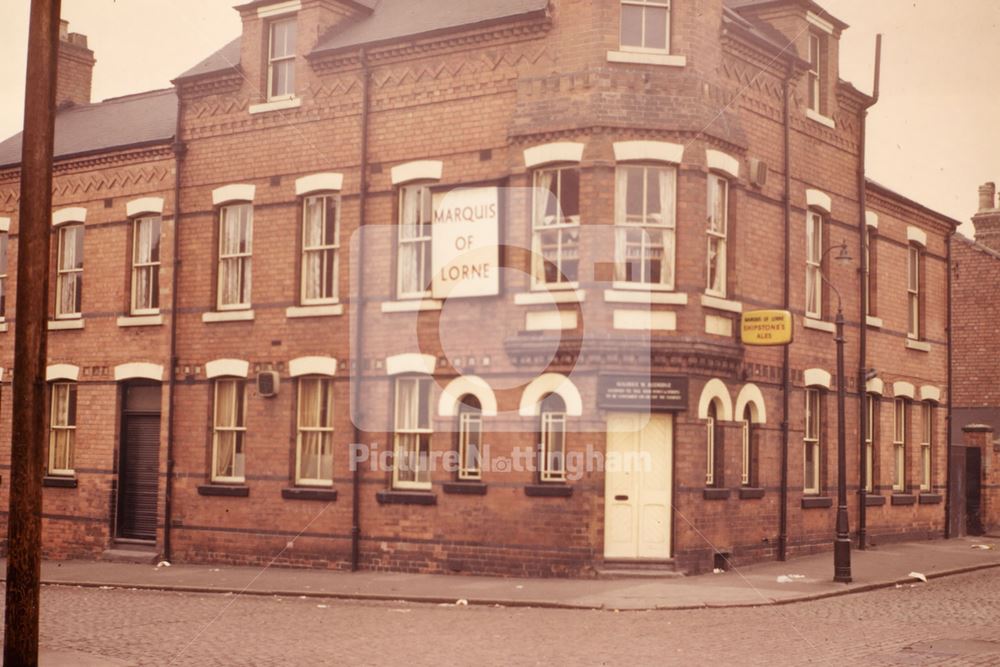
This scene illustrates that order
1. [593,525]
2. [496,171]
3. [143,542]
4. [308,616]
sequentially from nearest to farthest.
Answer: [308,616], [593,525], [496,171], [143,542]

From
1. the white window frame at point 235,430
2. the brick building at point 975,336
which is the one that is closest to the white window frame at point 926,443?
the brick building at point 975,336

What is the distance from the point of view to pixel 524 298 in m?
19.9

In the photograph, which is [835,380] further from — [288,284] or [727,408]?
[288,284]

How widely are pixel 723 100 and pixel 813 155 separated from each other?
13.2ft

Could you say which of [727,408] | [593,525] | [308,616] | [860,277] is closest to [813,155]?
[860,277]

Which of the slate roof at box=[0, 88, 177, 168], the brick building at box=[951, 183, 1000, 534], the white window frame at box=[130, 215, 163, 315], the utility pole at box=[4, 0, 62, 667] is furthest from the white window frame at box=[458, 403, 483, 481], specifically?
the brick building at box=[951, 183, 1000, 534]

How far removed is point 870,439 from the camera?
26.0 metres

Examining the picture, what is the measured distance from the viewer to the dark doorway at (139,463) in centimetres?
2434

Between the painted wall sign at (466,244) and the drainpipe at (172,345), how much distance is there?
5884mm

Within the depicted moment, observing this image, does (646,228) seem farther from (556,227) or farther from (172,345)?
(172,345)

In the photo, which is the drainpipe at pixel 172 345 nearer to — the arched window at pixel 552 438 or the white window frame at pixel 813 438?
the arched window at pixel 552 438

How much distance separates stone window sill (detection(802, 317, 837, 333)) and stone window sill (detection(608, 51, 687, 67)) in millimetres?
6114

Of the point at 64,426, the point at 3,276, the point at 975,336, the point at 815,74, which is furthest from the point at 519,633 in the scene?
the point at 975,336

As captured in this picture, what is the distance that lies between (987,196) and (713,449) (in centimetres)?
2440
